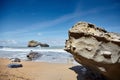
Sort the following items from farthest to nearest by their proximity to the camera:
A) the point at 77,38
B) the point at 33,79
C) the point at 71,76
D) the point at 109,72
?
the point at 71,76 < the point at 33,79 < the point at 77,38 < the point at 109,72

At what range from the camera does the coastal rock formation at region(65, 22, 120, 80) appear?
4711mm

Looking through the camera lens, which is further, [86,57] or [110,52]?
[86,57]

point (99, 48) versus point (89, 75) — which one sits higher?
point (99, 48)

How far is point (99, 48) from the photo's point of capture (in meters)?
4.93

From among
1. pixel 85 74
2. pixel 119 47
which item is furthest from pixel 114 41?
pixel 85 74

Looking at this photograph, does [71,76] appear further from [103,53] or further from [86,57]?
[103,53]

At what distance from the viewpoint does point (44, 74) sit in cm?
704

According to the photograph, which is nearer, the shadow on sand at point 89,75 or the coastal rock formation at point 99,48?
the coastal rock formation at point 99,48

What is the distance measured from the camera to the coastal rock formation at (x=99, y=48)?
4.71m

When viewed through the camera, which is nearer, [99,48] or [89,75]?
[99,48]

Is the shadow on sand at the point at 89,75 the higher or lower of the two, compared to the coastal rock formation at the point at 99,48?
lower

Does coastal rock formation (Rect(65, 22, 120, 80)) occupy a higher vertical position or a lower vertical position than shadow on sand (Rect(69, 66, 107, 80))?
higher

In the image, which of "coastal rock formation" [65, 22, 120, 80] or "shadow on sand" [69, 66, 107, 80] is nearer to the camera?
"coastal rock formation" [65, 22, 120, 80]

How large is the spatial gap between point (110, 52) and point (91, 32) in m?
0.91
